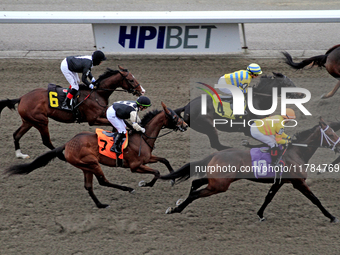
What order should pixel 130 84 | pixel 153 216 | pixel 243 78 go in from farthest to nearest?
pixel 130 84 < pixel 243 78 < pixel 153 216

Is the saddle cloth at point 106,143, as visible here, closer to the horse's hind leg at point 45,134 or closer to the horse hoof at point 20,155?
the horse's hind leg at point 45,134

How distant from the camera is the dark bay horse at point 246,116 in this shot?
23.2 feet

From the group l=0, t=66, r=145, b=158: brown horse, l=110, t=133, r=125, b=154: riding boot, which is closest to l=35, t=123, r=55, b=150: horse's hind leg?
l=0, t=66, r=145, b=158: brown horse

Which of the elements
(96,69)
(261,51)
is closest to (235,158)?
A: (96,69)

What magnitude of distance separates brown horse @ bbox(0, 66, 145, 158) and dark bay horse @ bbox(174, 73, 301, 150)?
1.17m

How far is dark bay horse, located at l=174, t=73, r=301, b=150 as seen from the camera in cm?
709

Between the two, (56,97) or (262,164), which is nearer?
(262,164)

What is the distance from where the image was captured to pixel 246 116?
23.3ft

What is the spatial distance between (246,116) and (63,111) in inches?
130

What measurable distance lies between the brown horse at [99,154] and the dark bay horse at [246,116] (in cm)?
104

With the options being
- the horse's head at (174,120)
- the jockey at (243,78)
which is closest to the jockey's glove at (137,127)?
the horse's head at (174,120)

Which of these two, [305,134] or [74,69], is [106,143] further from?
[305,134]

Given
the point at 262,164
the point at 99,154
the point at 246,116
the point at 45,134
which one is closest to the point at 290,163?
the point at 262,164

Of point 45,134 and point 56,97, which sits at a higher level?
point 56,97
